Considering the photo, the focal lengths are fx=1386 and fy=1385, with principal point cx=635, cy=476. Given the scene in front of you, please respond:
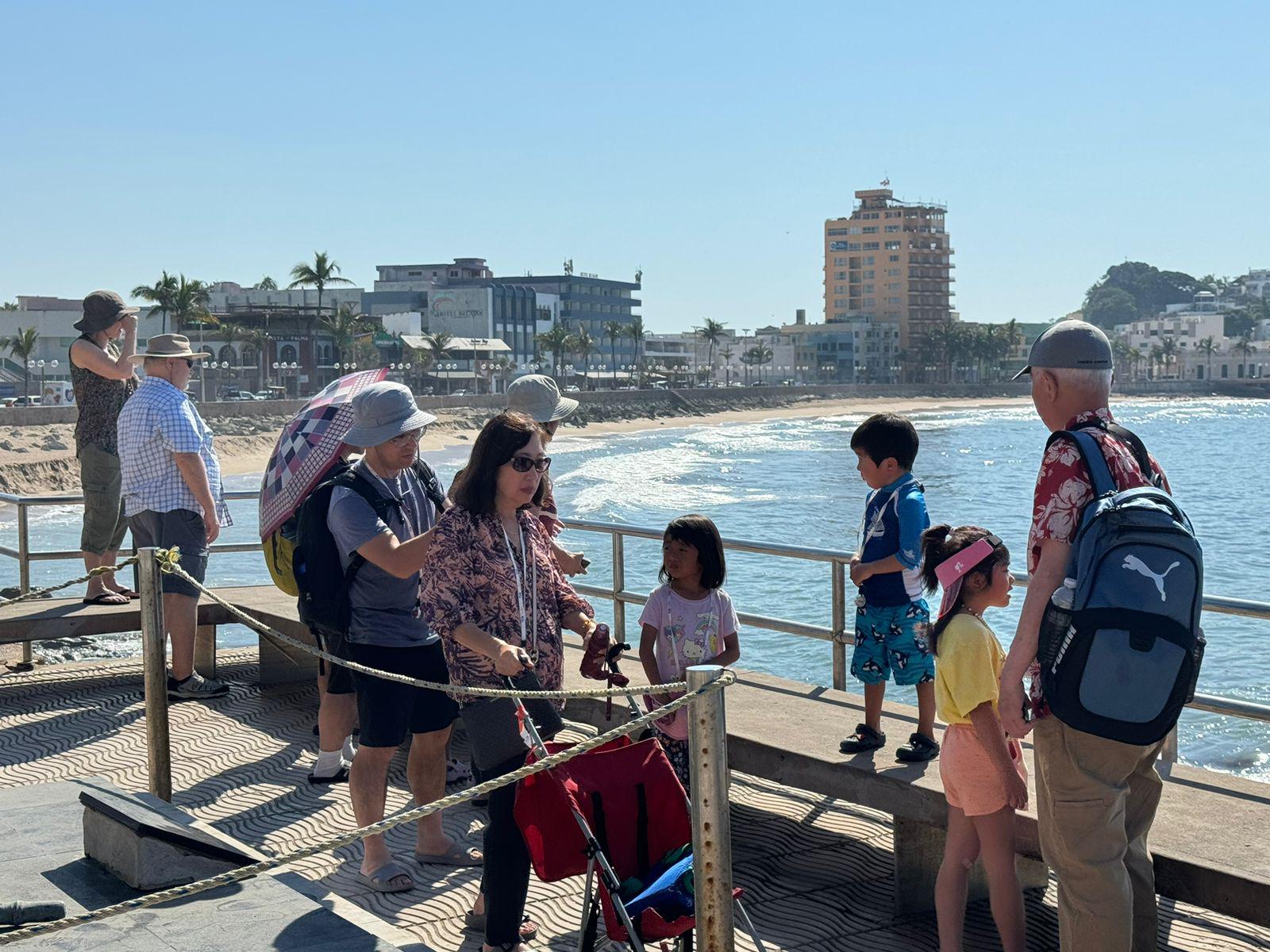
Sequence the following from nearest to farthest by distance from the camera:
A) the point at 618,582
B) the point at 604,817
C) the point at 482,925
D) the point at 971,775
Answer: the point at 604,817 < the point at 971,775 < the point at 482,925 < the point at 618,582

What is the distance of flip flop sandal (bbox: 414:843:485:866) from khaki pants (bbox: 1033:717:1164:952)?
2449mm

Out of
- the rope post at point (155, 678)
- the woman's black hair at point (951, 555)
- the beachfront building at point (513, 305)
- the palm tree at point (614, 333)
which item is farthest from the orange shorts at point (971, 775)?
the palm tree at point (614, 333)

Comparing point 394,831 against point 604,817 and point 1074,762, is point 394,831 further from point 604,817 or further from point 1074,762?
point 1074,762

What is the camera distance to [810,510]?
148ft

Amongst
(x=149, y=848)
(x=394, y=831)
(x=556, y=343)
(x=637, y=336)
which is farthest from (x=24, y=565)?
(x=637, y=336)

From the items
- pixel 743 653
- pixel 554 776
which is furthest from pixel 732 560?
pixel 554 776

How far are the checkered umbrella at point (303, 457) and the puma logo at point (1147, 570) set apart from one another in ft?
9.85

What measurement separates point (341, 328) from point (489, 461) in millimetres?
96656

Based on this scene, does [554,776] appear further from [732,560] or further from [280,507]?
[732,560]

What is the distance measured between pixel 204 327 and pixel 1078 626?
320 ft

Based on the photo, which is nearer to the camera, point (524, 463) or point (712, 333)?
point (524, 463)

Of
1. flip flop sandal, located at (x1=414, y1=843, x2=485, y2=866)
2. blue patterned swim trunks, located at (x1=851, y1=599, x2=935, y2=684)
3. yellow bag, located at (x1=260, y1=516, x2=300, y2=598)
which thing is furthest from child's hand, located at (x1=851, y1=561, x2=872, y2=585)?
yellow bag, located at (x1=260, y1=516, x2=300, y2=598)

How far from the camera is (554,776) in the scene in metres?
3.54

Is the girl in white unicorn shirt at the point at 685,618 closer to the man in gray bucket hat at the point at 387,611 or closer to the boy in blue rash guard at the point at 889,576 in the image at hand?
the boy in blue rash guard at the point at 889,576
